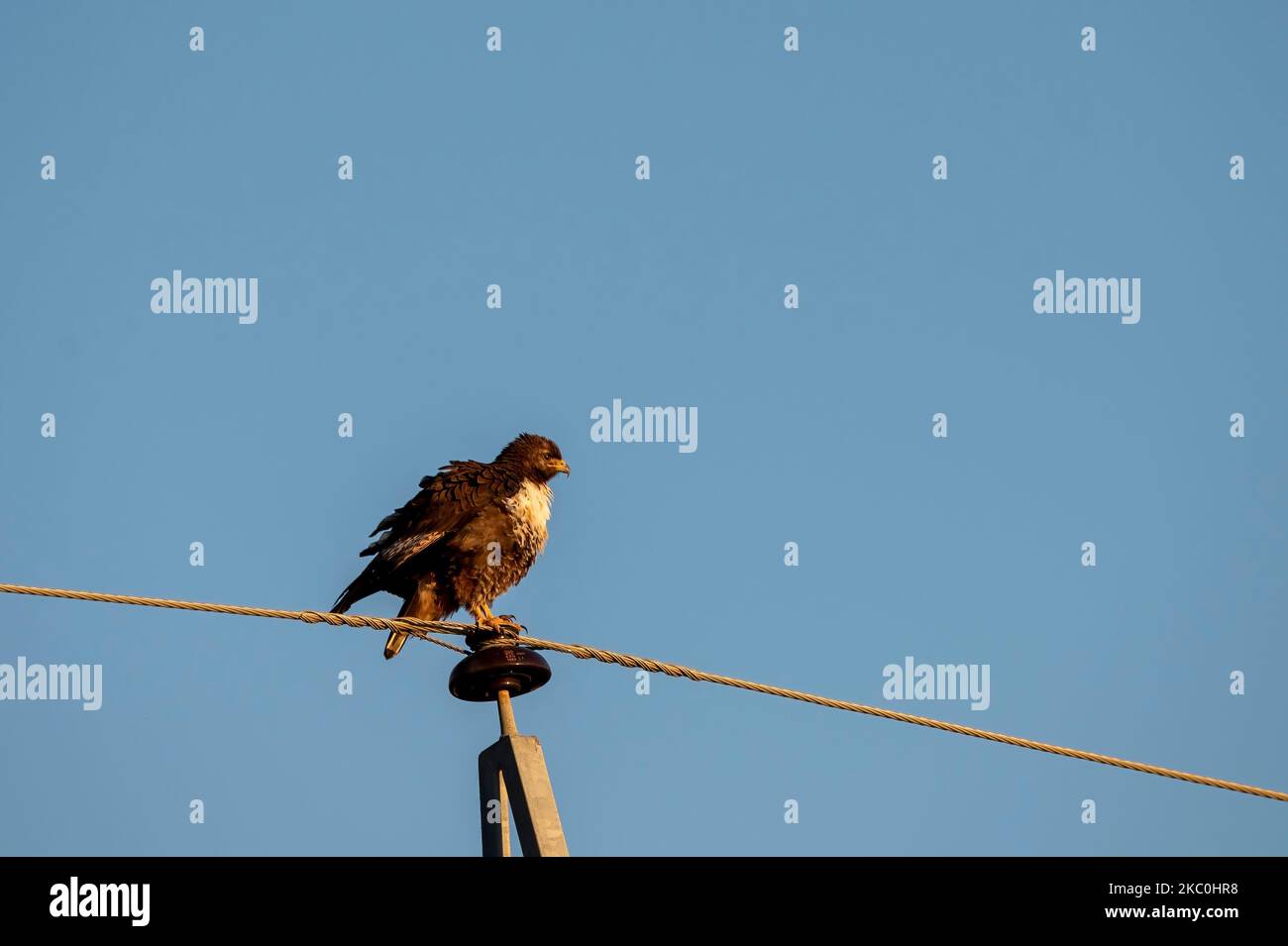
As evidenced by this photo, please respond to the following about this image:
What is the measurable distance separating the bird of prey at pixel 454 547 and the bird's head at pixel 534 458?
0.41 meters

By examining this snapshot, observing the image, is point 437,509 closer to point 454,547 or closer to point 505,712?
point 454,547

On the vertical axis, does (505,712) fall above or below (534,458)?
below

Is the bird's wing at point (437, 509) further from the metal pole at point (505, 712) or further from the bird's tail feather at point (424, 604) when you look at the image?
the metal pole at point (505, 712)

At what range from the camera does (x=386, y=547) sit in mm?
11664

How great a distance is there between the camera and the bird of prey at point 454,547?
38.1 feet

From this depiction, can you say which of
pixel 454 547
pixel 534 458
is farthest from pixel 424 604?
pixel 534 458

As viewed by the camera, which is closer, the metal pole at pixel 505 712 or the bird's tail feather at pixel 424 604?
the metal pole at pixel 505 712

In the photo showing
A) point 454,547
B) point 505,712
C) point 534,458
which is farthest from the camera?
point 534,458

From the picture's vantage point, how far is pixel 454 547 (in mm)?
11773

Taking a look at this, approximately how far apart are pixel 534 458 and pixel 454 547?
4.28 ft

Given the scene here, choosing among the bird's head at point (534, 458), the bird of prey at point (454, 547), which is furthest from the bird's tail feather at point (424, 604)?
the bird's head at point (534, 458)
